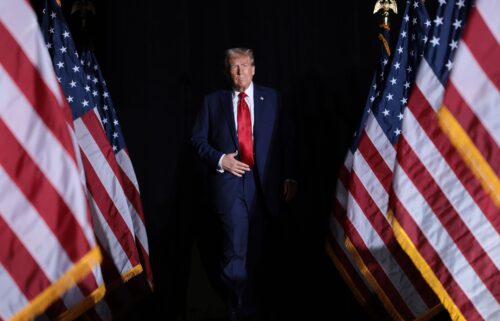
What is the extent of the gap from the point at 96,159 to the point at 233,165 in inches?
30.2

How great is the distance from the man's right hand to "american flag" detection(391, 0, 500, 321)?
1256mm

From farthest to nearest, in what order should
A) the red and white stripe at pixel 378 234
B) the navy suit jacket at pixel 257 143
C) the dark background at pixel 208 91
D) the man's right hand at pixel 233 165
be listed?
the dark background at pixel 208 91, the navy suit jacket at pixel 257 143, the man's right hand at pixel 233 165, the red and white stripe at pixel 378 234

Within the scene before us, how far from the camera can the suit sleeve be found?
380 cm

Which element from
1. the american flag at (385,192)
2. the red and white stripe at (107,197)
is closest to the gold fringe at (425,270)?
the american flag at (385,192)

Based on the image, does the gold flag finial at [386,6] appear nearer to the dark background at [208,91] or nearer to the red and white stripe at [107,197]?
the dark background at [208,91]

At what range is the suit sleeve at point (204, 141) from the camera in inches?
150

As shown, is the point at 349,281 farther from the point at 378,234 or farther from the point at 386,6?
the point at 386,6

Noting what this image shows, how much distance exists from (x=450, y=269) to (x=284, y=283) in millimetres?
1945

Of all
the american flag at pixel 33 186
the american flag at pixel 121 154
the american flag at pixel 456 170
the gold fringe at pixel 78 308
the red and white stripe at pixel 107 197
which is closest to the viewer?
the american flag at pixel 33 186

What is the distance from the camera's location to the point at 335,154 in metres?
4.29

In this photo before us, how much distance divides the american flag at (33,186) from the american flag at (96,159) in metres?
1.42

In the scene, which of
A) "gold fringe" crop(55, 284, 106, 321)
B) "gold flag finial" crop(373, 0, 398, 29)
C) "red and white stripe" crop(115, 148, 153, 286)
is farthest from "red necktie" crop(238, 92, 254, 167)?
"gold fringe" crop(55, 284, 106, 321)

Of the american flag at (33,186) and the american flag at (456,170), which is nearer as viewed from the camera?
the american flag at (33,186)

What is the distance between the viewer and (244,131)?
3887 millimetres
